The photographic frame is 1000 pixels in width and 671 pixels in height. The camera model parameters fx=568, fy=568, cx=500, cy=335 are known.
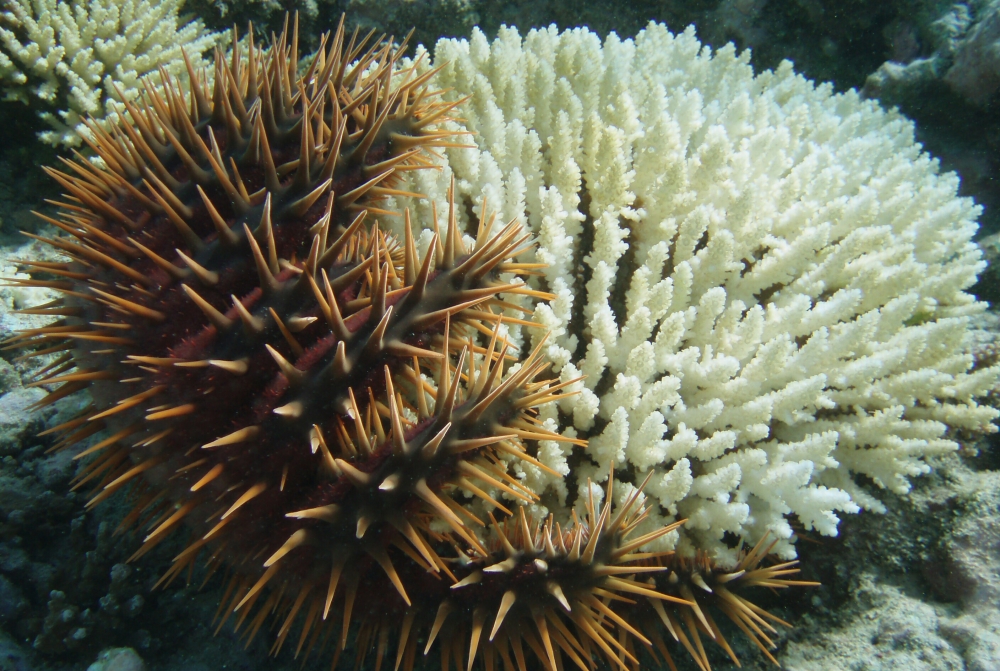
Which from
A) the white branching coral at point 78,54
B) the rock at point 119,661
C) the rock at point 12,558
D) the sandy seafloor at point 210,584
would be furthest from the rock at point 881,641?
the white branching coral at point 78,54

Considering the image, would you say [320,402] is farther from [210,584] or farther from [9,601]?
[9,601]

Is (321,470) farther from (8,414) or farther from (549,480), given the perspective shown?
(8,414)

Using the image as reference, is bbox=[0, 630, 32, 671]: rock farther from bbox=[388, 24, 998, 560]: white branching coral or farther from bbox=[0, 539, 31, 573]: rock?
bbox=[388, 24, 998, 560]: white branching coral

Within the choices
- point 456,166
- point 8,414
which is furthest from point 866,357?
point 8,414

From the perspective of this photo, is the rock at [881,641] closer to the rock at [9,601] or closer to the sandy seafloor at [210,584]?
the sandy seafloor at [210,584]

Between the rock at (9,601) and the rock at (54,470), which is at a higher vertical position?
the rock at (54,470)

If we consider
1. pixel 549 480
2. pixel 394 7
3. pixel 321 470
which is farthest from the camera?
pixel 394 7
